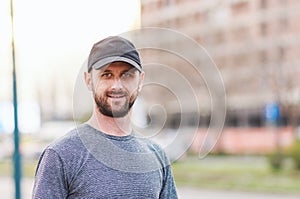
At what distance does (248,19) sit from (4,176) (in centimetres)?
1841

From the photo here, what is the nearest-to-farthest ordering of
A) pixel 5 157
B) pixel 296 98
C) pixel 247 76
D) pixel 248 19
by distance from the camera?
pixel 5 157, pixel 296 98, pixel 247 76, pixel 248 19

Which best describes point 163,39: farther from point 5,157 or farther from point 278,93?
point 5,157

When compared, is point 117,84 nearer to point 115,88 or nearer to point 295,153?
point 115,88

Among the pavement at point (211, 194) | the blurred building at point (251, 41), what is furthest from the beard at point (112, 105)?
the blurred building at point (251, 41)

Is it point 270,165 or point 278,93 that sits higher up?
point 278,93

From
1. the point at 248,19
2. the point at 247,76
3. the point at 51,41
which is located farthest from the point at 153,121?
the point at 248,19

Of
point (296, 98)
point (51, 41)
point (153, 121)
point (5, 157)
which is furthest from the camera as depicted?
point (296, 98)

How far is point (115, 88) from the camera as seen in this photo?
217cm

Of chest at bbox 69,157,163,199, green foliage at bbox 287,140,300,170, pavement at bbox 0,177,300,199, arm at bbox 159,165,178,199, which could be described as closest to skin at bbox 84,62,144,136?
chest at bbox 69,157,163,199

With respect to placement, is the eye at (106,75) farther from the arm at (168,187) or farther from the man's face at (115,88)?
the arm at (168,187)

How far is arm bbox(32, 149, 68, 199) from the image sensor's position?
211 cm

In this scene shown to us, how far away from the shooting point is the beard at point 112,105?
2.17 metres

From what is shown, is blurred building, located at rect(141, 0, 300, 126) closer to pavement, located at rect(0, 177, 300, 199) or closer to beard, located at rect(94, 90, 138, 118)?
pavement, located at rect(0, 177, 300, 199)

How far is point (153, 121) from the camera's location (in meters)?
3.03
